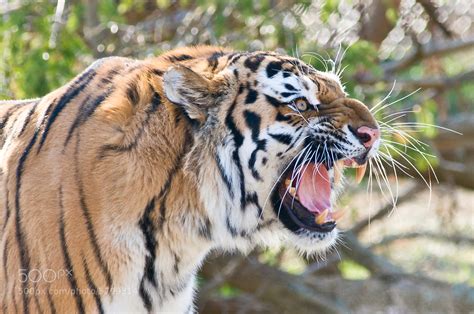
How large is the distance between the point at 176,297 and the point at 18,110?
1.02 meters

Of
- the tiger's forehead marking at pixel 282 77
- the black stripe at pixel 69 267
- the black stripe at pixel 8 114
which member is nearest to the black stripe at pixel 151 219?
the black stripe at pixel 69 267

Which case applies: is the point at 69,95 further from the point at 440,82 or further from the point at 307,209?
the point at 440,82

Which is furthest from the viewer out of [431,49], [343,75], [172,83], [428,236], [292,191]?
[428,236]

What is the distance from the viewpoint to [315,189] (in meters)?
3.45

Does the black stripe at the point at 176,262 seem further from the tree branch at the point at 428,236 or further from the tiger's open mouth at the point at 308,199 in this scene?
the tree branch at the point at 428,236

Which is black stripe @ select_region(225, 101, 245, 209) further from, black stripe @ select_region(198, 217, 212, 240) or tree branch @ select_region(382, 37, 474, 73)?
tree branch @ select_region(382, 37, 474, 73)

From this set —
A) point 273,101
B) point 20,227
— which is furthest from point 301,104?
point 20,227

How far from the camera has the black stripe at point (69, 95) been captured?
335cm

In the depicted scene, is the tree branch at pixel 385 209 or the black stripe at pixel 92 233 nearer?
the black stripe at pixel 92 233

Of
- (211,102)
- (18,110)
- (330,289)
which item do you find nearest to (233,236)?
(211,102)

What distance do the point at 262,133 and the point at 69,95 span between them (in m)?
0.75

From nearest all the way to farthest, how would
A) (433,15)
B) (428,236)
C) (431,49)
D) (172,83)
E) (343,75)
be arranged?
(172,83), (343,75), (433,15), (431,49), (428,236)

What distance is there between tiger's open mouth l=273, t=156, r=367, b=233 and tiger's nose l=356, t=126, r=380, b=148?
0.24 feet

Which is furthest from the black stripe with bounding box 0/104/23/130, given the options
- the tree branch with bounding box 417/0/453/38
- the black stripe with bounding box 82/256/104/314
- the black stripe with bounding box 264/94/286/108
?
the tree branch with bounding box 417/0/453/38
